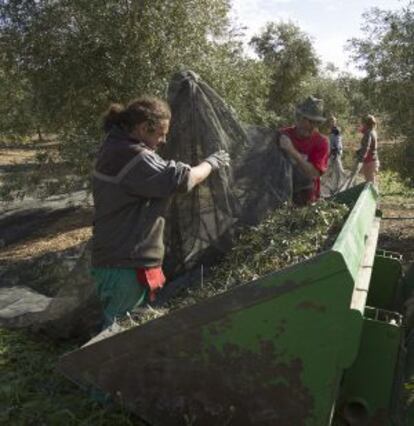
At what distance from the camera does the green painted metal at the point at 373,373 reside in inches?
120

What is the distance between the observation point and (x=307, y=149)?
5.38 m

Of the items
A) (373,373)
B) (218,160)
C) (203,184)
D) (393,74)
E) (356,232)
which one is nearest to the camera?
(373,373)

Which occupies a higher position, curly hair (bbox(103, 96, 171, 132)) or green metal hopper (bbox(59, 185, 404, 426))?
curly hair (bbox(103, 96, 171, 132))

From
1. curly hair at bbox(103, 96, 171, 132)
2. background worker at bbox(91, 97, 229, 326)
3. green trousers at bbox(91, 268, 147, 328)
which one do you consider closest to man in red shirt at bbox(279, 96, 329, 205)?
background worker at bbox(91, 97, 229, 326)

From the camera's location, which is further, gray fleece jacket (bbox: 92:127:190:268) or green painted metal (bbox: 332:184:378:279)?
gray fleece jacket (bbox: 92:127:190:268)

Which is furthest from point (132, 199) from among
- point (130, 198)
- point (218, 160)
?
point (218, 160)

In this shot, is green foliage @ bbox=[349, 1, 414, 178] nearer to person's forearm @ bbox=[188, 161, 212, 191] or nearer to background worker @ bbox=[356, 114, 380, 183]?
background worker @ bbox=[356, 114, 380, 183]

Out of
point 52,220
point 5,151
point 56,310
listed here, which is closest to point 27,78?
point 52,220

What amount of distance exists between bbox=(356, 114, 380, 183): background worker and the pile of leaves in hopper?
22.9 feet

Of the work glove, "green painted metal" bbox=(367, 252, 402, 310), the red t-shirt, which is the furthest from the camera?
the red t-shirt

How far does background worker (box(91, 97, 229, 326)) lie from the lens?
351 centimetres

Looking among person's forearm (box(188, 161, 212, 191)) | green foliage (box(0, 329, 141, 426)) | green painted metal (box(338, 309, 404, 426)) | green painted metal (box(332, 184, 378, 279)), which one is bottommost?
green foliage (box(0, 329, 141, 426))

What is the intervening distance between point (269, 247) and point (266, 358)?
1231 millimetres

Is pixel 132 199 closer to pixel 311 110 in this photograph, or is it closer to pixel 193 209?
pixel 193 209
